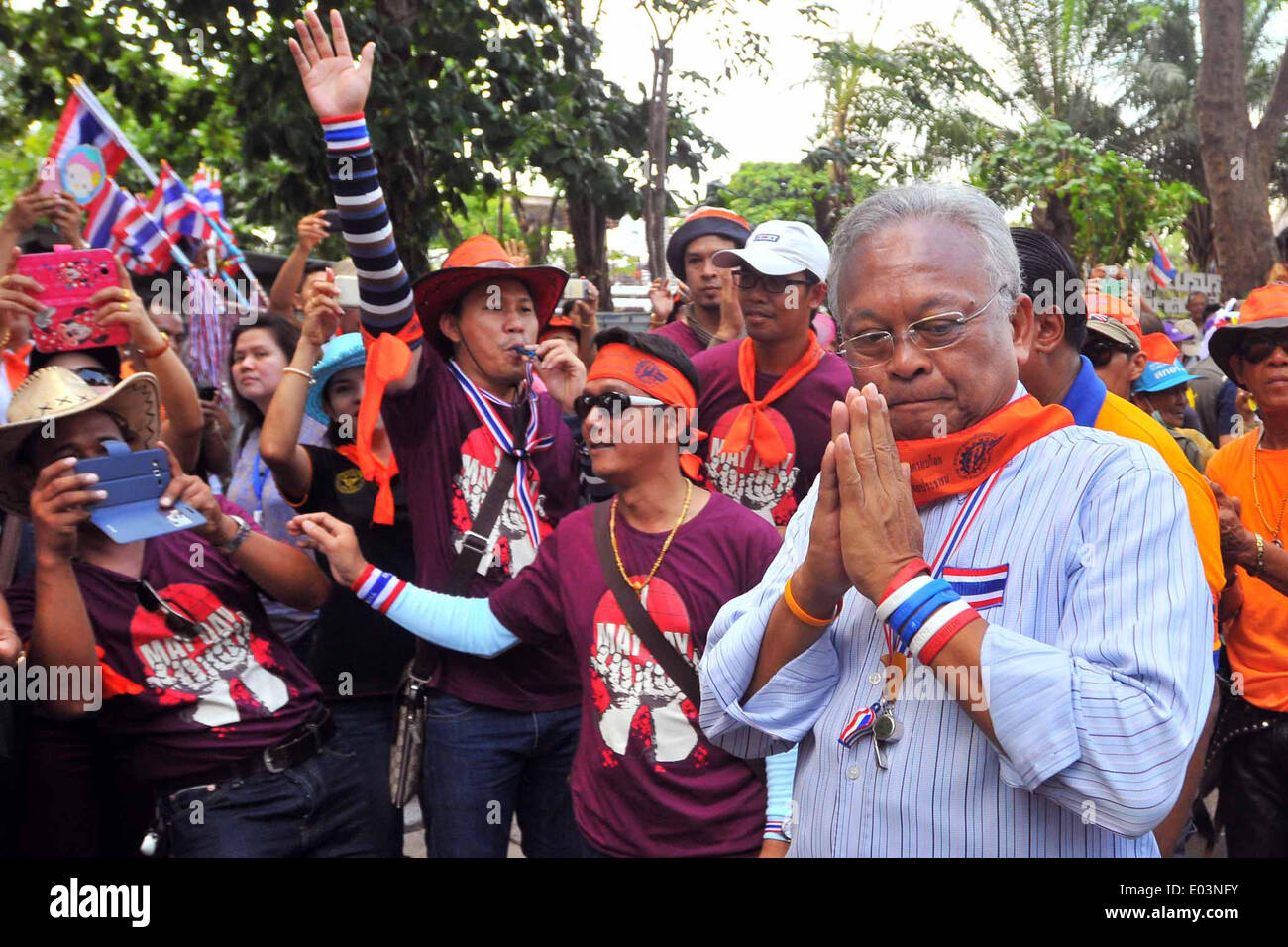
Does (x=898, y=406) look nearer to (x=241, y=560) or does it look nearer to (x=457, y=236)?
(x=241, y=560)

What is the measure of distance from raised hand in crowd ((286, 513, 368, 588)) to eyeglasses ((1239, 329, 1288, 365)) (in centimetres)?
276

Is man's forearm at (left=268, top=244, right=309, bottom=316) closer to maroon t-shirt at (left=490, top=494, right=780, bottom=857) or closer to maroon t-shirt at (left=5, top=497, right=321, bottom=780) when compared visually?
maroon t-shirt at (left=5, top=497, right=321, bottom=780)

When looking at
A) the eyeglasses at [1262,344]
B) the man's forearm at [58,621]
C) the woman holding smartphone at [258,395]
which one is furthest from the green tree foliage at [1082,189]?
the man's forearm at [58,621]

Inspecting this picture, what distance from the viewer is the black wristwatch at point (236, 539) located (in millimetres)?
3391

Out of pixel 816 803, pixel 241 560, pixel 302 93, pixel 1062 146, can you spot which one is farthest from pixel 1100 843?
pixel 1062 146

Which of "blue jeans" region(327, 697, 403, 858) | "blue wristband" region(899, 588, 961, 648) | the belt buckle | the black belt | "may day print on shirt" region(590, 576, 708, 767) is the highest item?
"blue wristband" region(899, 588, 961, 648)

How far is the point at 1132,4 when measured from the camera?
66.7ft

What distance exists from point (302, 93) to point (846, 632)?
6275 millimetres

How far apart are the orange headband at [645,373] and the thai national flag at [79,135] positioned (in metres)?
4.15

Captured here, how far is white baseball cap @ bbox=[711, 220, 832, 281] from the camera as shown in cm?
418

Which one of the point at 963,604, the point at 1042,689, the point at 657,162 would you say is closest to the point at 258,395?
the point at 963,604

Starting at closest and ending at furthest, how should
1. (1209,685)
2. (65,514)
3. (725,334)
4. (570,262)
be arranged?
1. (1209,685)
2. (65,514)
3. (725,334)
4. (570,262)

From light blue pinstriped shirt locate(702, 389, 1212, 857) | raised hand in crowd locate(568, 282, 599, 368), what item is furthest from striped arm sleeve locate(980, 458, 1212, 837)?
raised hand in crowd locate(568, 282, 599, 368)
